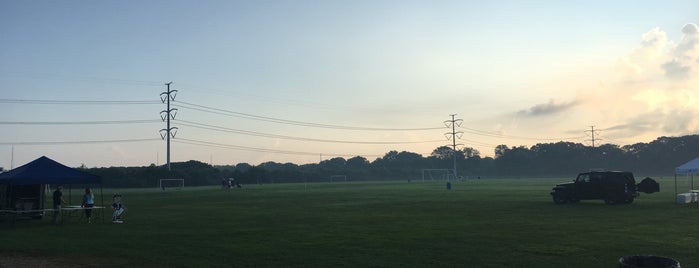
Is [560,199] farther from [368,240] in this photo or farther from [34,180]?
[34,180]

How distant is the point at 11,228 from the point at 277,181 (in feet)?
312

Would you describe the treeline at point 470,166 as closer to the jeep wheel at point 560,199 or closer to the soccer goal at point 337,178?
the soccer goal at point 337,178

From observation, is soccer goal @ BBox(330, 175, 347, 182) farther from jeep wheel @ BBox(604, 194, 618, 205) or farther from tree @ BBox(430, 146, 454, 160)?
jeep wheel @ BBox(604, 194, 618, 205)

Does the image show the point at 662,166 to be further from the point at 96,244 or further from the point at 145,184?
the point at 96,244

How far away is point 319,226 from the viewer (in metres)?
18.8

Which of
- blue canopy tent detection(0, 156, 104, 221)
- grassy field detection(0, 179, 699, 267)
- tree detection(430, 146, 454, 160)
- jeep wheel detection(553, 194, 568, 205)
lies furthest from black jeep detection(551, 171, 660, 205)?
tree detection(430, 146, 454, 160)

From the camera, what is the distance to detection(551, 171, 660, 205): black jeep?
93.4 feet

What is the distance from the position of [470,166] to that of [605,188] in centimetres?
14463

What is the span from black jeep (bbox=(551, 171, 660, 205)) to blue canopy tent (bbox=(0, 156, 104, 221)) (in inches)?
970

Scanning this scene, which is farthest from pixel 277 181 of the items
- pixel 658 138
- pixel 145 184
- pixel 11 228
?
pixel 658 138

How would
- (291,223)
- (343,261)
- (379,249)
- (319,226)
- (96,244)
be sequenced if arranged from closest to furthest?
1. (343,261)
2. (379,249)
3. (96,244)
4. (319,226)
5. (291,223)

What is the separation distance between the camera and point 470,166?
171125 millimetres

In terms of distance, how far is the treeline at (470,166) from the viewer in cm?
10196

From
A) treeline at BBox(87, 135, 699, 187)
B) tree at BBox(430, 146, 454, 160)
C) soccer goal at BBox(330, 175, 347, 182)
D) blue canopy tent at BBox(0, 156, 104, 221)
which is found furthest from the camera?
tree at BBox(430, 146, 454, 160)
